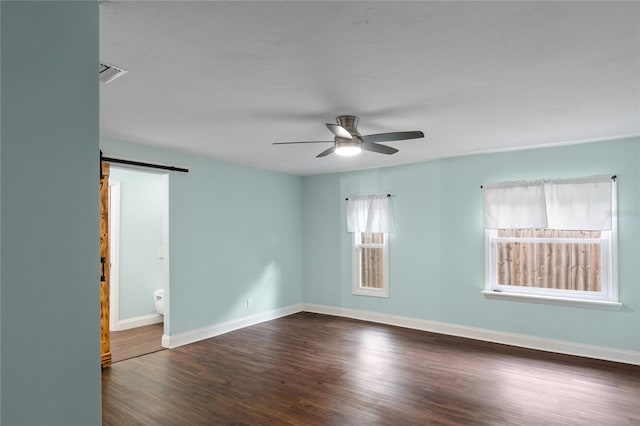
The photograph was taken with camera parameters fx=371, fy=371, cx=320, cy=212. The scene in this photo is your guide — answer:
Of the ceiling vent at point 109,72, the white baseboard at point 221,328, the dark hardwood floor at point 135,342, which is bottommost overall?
the dark hardwood floor at point 135,342

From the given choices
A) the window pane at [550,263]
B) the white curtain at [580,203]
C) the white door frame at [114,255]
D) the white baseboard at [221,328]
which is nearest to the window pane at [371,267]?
the white baseboard at [221,328]

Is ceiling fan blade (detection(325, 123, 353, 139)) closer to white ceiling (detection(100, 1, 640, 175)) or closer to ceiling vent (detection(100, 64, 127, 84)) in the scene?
white ceiling (detection(100, 1, 640, 175))

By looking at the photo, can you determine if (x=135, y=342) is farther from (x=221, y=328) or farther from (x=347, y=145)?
(x=347, y=145)

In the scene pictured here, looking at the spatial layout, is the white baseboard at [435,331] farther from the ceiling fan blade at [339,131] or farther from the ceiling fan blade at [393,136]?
the ceiling fan blade at [339,131]

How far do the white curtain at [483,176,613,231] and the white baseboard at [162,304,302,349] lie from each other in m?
3.46

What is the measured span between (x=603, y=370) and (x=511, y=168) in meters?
2.39

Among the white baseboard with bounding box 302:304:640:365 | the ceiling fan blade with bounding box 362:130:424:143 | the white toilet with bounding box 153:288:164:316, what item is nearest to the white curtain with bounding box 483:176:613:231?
the white baseboard with bounding box 302:304:640:365

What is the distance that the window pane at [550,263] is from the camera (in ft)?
14.0

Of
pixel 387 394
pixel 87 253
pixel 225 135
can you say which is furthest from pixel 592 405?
pixel 225 135

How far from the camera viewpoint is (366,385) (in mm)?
3412

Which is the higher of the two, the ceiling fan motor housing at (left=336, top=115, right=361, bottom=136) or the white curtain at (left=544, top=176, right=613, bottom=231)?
the ceiling fan motor housing at (left=336, top=115, right=361, bottom=136)

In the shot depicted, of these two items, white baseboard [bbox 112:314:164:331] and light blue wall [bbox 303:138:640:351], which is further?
white baseboard [bbox 112:314:164:331]

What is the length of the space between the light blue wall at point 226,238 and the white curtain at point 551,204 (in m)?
3.21

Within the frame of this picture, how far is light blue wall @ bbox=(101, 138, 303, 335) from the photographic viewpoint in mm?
4664
